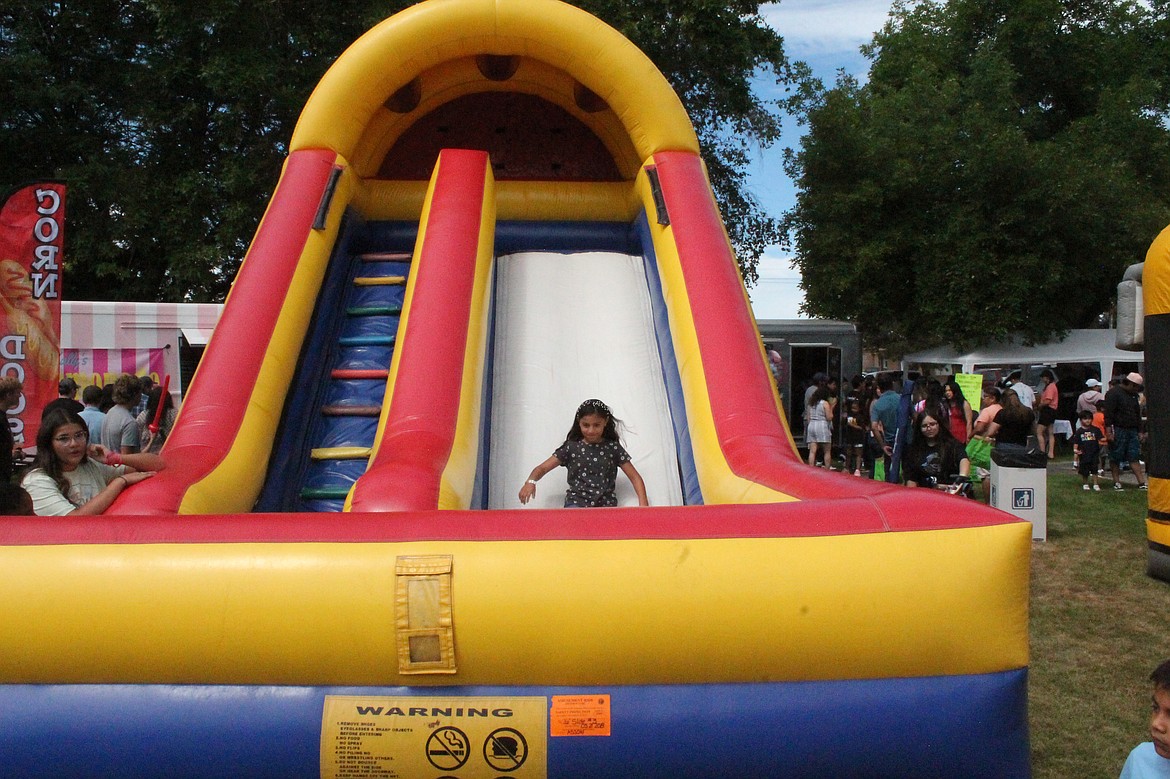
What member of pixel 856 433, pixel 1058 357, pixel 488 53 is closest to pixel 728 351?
pixel 488 53

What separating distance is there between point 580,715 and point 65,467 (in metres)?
2.00

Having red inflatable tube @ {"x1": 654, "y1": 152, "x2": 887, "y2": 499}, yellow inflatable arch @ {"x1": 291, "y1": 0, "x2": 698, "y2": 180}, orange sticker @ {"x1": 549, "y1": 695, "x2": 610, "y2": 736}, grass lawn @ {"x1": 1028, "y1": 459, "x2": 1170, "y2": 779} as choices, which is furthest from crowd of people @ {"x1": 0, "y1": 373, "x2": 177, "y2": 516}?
grass lawn @ {"x1": 1028, "y1": 459, "x2": 1170, "y2": 779}

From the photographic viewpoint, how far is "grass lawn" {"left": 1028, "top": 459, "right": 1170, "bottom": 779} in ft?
10.2

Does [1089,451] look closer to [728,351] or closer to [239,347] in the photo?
[728,351]

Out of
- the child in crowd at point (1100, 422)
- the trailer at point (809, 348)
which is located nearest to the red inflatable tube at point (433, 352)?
the child in crowd at point (1100, 422)

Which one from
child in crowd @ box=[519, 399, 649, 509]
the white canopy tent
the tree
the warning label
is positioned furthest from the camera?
the tree

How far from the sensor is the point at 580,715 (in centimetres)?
195

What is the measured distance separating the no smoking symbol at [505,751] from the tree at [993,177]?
1430 centimetres

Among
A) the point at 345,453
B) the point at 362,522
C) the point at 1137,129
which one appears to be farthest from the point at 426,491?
the point at 1137,129

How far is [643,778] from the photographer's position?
6.36 ft

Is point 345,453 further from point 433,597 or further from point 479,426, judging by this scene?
point 433,597

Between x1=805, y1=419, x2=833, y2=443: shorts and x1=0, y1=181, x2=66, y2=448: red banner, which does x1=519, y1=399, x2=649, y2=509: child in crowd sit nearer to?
x1=0, y1=181, x2=66, y2=448: red banner

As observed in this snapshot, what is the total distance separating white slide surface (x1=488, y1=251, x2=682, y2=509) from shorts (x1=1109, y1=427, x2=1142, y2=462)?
20.7 ft

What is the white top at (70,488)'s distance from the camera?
115 inches
